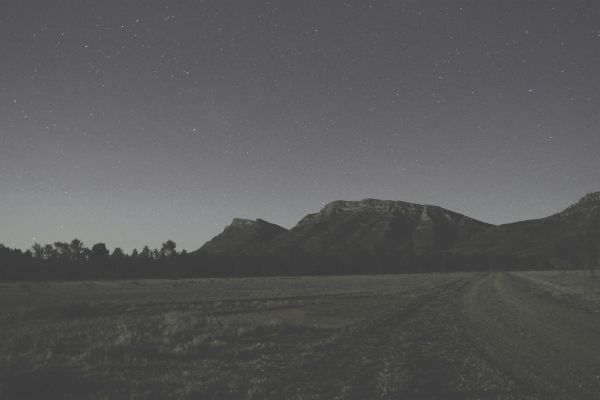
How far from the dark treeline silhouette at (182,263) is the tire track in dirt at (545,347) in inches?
2730

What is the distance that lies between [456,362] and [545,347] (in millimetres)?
3925

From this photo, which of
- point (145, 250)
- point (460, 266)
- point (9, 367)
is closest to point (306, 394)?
point (9, 367)

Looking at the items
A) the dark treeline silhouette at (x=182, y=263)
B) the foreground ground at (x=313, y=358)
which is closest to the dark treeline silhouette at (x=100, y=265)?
the dark treeline silhouette at (x=182, y=263)

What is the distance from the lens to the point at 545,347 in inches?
535

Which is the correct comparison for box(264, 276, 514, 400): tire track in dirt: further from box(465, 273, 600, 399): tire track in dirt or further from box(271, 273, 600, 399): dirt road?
box(465, 273, 600, 399): tire track in dirt

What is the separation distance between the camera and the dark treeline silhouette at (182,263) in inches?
4358

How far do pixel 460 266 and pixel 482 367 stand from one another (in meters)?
187

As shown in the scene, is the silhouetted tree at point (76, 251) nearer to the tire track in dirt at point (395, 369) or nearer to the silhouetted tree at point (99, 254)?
the silhouetted tree at point (99, 254)

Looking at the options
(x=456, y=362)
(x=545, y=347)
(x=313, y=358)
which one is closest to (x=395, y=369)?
(x=456, y=362)

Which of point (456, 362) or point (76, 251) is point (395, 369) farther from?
point (76, 251)

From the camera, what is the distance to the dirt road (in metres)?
9.17

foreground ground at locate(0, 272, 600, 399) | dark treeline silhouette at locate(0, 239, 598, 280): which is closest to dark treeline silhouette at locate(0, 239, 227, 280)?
dark treeline silhouette at locate(0, 239, 598, 280)

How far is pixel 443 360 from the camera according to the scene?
12.2 meters

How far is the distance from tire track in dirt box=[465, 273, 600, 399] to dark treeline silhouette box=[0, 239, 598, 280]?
69342 mm
